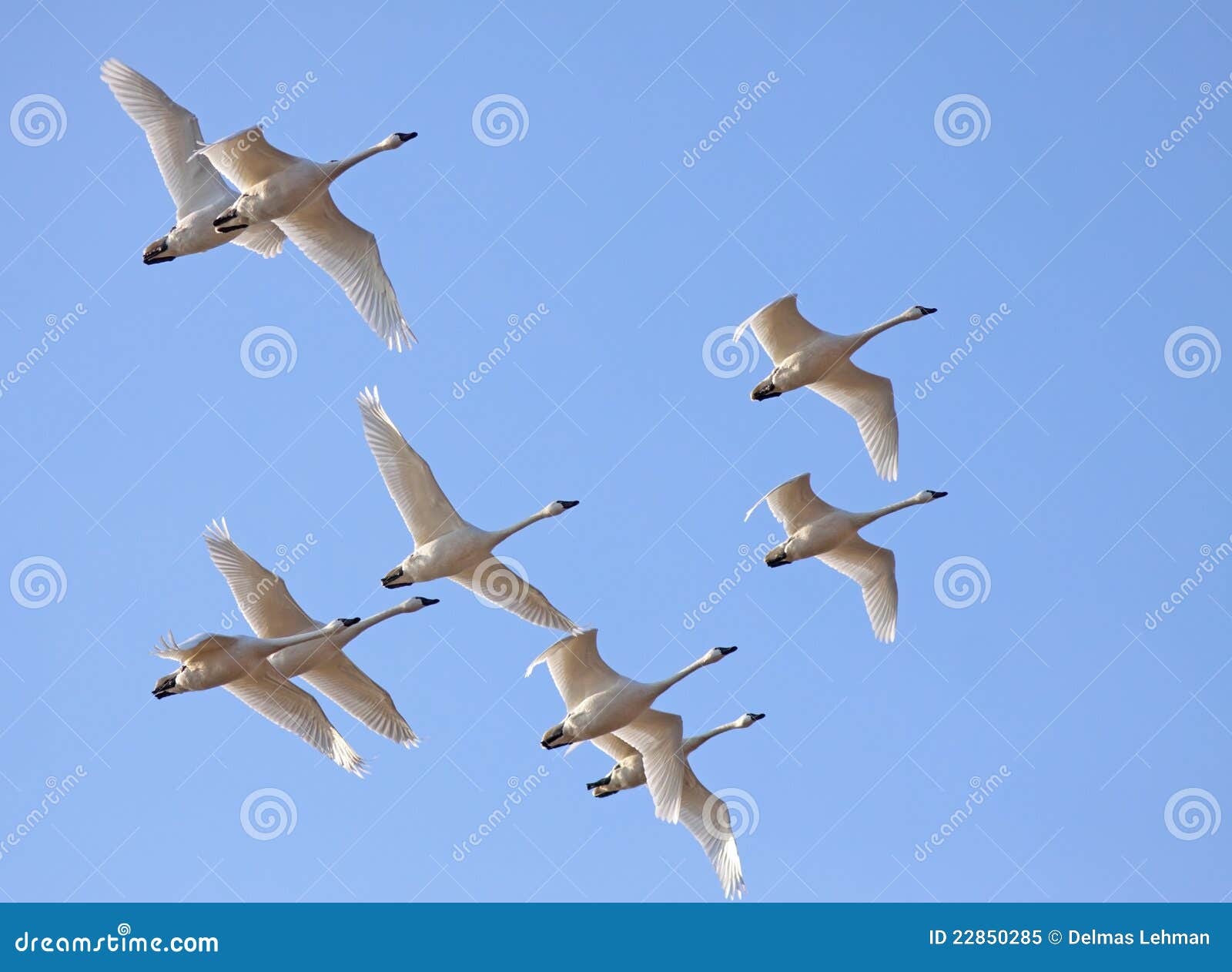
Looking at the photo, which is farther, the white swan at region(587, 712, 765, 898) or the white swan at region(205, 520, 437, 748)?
the white swan at region(587, 712, 765, 898)

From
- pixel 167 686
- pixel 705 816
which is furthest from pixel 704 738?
→ pixel 167 686

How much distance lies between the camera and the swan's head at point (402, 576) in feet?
130

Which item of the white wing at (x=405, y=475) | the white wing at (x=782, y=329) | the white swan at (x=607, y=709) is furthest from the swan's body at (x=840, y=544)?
the white wing at (x=405, y=475)

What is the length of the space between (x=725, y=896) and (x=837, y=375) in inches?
415

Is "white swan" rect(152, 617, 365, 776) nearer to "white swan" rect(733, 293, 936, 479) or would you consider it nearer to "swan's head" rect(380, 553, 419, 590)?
"swan's head" rect(380, 553, 419, 590)

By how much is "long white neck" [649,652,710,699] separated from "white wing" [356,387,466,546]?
4.73m

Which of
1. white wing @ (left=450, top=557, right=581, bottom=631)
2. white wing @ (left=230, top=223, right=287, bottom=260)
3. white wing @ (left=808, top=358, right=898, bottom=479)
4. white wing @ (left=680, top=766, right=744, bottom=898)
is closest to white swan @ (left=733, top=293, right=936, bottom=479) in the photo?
white wing @ (left=808, top=358, right=898, bottom=479)

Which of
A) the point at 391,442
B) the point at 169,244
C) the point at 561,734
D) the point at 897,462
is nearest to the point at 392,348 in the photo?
the point at 391,442

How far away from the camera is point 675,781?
1591 inches

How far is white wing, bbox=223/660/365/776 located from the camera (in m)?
40.9

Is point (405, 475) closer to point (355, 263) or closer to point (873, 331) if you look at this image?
point (355, 263)

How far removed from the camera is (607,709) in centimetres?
3928

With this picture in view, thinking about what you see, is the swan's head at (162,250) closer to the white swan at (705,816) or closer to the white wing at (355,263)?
the white wing at (355,263)

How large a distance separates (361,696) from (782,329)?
11.1m
